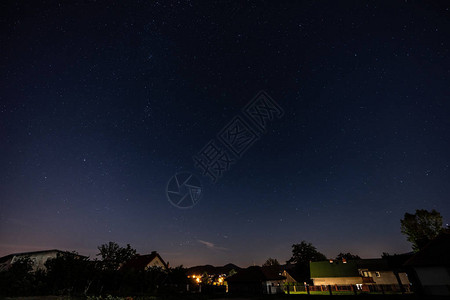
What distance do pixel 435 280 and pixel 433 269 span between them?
3.24 ft

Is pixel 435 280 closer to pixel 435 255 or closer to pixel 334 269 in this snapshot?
pixel 435 255

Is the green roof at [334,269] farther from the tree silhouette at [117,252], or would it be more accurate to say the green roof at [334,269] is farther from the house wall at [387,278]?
the tree silhouette at [117,252]

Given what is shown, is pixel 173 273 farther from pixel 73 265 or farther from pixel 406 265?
pixel 406 265

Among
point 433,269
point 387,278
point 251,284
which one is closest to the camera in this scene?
point 433,269

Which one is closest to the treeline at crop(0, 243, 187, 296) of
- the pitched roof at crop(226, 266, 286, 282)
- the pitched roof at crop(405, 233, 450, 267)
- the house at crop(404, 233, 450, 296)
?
the house at crop(404, 233, 450, 296)

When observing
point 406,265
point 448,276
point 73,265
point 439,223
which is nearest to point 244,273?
point 406,265

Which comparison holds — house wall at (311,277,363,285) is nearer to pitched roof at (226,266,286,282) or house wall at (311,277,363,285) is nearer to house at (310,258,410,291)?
house at (310,258,410,291)

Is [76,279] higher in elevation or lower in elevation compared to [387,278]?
lower

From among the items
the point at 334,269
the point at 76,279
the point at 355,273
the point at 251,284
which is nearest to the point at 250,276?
the point at 251,284

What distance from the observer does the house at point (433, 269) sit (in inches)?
855

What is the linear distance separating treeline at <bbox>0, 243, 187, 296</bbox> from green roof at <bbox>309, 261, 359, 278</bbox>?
155 feet

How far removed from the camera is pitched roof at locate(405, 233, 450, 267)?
74.1ft

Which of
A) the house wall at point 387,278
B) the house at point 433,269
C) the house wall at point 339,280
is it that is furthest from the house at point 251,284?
the house at point 433,269

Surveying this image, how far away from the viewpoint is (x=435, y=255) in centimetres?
2372
